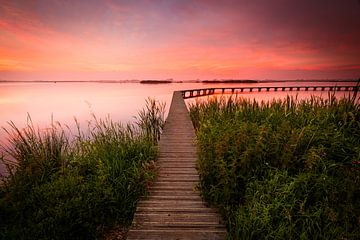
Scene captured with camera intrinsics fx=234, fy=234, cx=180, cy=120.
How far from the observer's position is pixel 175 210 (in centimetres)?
348

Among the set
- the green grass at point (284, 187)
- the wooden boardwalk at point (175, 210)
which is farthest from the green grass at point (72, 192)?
the green grass at point (284, 187)

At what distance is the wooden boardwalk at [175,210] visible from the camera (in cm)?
302

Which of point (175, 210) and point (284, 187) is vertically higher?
point (284, 187)

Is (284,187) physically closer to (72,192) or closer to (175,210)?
(175,210)

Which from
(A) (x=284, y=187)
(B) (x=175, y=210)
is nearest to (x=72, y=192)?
(B) (x=175, y=210)

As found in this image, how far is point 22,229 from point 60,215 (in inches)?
17.0

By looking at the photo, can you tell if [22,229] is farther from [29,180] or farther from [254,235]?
[254,235]

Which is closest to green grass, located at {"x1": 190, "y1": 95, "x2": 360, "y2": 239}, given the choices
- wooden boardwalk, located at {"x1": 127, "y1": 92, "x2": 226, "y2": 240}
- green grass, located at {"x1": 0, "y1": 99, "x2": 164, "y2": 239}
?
wooden boardwalk, located at {"x1": 127, "y1": 92, "x2": 226, "y2": 240}

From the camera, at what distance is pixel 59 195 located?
11.0 feet

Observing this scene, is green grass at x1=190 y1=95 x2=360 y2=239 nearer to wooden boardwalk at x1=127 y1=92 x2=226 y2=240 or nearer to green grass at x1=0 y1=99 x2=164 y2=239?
wooden boardwalk at x1=127 y1=92 x2=226 y2=240

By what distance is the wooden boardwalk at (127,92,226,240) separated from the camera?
3.02 metres

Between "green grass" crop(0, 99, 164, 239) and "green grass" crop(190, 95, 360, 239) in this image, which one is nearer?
"green grass" crop(190, 95, 360, 239)

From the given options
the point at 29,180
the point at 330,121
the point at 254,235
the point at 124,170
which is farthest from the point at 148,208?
the point at 330,121

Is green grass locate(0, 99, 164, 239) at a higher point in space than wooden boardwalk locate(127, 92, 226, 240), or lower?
higher
